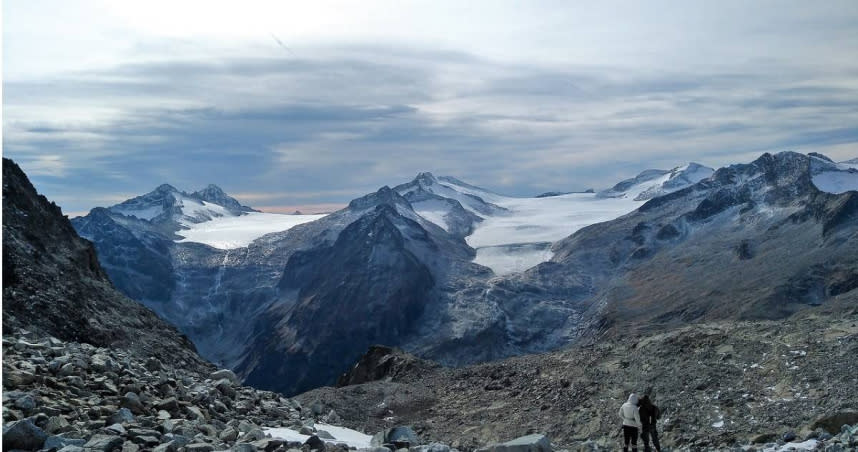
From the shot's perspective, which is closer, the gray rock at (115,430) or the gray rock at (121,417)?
the gray rock at (115,430)

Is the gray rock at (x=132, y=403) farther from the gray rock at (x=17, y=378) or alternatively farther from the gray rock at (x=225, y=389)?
the gray rock at (x=225, y=389)

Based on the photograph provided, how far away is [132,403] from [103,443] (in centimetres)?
468

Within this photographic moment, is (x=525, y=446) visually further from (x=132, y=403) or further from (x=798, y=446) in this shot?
(x=132, y=403)

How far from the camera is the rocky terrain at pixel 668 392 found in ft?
83.9

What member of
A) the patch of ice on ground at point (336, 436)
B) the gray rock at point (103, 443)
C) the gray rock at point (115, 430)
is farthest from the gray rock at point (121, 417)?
the patch of ice on ground at point (336, 436)

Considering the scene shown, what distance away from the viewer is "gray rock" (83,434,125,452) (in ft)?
49.6

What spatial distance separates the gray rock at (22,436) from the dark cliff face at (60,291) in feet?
59.4

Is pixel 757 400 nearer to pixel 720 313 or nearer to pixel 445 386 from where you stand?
pixel 445 386

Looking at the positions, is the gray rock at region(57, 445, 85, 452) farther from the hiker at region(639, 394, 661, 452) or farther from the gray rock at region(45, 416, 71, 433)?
the hiker at region(639, 394, 661, 452)

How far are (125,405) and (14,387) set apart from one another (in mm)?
2542

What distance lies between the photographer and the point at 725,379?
30.6 m

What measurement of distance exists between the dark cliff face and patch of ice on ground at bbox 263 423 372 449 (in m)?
13.4

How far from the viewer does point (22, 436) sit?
15023 millimetres

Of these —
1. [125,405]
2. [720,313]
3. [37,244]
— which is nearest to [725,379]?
[125,405]
